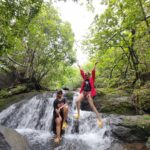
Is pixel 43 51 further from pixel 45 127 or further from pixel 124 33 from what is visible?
pixel 45 127

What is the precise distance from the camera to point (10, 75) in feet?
67.3

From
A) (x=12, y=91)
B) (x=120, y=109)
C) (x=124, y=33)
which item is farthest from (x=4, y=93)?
(x=124, y=33)

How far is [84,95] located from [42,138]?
3.36 meters

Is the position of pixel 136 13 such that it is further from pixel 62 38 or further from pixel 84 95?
pixel 62 38

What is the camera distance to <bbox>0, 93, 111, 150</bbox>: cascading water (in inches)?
A: 311

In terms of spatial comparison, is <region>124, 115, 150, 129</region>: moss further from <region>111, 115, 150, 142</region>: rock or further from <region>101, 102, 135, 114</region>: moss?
<region>101, 102, 135, 114</region>: moss

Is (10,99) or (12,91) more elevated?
(12,91)

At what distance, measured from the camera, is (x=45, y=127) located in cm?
1079

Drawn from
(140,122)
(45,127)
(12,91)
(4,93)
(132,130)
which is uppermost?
(12,91)

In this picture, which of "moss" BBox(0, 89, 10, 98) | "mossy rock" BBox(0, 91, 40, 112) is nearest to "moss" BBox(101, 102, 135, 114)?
"mossy rock" BBox(0, 91, 40, 112)

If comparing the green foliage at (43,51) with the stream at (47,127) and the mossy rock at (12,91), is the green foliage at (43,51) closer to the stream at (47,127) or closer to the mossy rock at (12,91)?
the mossy rock at (12,91)

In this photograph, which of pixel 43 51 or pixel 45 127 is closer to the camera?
pixel 45 127

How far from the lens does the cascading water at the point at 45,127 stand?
7.89 meters

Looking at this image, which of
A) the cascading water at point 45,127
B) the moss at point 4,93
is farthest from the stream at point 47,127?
the moss at point 4,93
